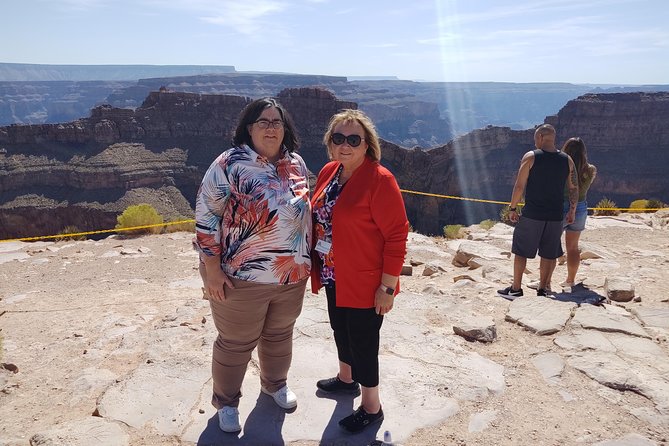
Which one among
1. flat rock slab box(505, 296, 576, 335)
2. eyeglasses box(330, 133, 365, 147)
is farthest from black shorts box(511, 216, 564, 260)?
eyeglasses box(330, 133, 365, 147)

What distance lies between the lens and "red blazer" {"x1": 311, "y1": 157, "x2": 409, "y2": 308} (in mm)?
2920

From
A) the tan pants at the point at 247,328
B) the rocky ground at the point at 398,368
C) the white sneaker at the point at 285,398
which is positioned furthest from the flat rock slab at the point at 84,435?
the white sneaker at the point at 285,398

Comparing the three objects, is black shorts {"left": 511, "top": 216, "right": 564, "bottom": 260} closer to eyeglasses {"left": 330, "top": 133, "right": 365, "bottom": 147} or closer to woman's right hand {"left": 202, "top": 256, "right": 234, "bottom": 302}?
eyeglasses {"left": 330, "top": 133, "right": 365, "bottom": 147}

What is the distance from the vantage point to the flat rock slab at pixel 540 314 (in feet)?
16.7

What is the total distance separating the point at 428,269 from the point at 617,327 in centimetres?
327

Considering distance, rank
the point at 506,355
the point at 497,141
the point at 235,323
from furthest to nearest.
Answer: the point at 497,141, the point at 506,355, the point at 235,323

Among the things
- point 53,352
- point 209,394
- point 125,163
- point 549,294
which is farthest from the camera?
point 125,163

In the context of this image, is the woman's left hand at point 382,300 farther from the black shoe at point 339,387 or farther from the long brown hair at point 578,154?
the long brown hair at point 578,154

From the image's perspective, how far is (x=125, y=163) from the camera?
154 ft

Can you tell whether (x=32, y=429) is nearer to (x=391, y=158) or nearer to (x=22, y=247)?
(x=22, y=247)

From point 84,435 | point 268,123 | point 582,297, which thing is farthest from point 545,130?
point 84,435

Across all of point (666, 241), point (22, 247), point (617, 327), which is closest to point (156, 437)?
point (617, 327)

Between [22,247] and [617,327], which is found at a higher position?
[617,327]

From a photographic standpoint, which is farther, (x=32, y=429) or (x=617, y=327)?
(x=617, y=327)
